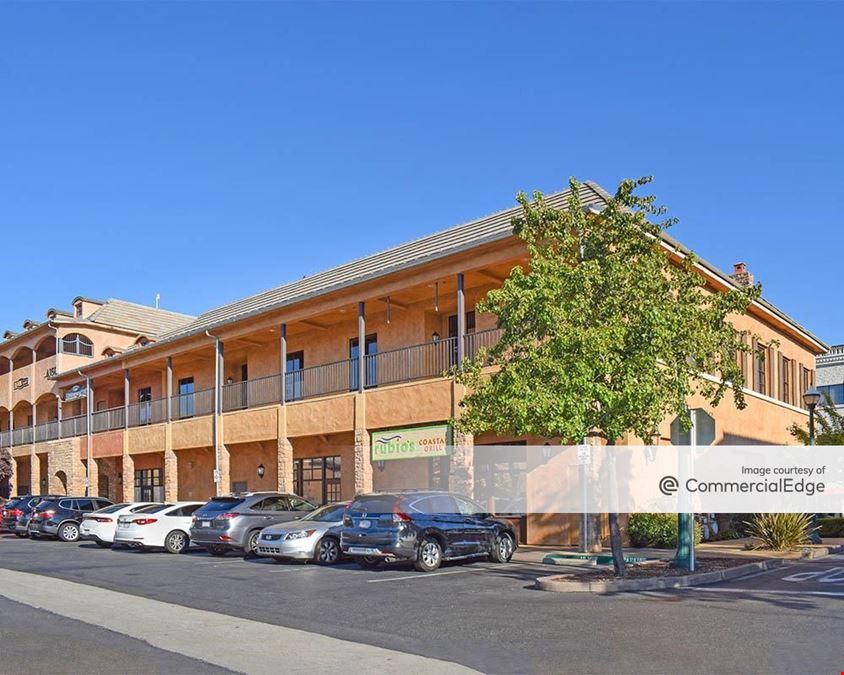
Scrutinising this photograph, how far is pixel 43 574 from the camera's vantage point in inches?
730

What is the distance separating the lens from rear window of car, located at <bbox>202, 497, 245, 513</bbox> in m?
22.8

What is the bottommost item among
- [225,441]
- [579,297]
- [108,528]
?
[108,528]

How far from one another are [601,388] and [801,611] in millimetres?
4508

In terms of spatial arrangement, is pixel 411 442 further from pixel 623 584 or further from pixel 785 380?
pixel 785 380

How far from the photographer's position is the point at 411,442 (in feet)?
82.5

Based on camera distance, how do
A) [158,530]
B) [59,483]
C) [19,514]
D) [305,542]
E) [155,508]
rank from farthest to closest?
[59,483] → [19,514] → [155,508] → [158,530] → [305,542]

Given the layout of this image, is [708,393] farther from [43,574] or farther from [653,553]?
[43,574]

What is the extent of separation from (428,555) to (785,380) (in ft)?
72.8

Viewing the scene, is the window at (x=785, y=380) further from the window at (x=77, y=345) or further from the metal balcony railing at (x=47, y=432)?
the window at (x=77, y=345)

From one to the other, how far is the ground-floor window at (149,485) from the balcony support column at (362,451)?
16965 mm

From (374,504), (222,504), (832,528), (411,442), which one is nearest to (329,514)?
(374,504)

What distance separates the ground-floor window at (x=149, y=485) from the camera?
41325 mm

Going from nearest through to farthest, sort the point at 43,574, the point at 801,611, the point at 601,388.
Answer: the point at 801,611 → the point at 601,388 → the point at 43,574

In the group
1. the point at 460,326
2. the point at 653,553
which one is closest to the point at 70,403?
the point at 460,326
